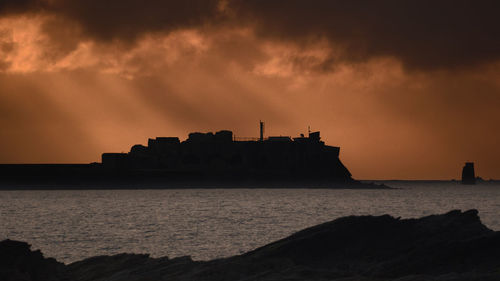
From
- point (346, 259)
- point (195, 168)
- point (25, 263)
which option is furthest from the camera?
point (195, 168)

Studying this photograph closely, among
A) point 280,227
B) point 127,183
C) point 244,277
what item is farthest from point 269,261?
point 127,183

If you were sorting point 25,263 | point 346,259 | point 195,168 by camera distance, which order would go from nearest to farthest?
1. point 346,259
2. point 25,263
3. point 195,168

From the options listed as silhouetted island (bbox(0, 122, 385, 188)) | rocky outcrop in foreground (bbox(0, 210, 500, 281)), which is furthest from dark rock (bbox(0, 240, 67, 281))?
silhouetted island (bbox(0, 122, 385, 188))

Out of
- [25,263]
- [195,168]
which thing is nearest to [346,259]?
[25,263]

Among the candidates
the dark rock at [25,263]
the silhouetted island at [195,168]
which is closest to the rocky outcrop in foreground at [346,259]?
the dark rock at [25,263]

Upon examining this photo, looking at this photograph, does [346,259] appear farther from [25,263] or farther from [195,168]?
[195,168]

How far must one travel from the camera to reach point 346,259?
15234 mm

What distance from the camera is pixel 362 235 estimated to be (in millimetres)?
15781

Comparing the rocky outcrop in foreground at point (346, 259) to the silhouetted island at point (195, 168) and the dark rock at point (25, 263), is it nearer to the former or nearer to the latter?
the dark rock at point (25, 263)

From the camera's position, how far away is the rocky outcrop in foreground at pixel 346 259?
45.9ft

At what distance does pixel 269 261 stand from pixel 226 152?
17532cm

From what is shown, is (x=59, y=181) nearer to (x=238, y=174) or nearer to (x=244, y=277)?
(x=238, y=174)

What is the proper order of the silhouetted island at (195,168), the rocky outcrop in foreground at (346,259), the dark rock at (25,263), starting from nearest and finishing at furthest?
the rocky outcrop in foreground at (346,259) → the dark rock at (25,263) → the silhouetted island at (195,168)

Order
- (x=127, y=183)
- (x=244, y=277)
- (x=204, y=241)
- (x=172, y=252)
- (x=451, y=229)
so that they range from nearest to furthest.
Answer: (x=244, y=277) < (x=451, y=229) < (x=172, y=252) < (x=204, y=241) < (x=127, y=183)
